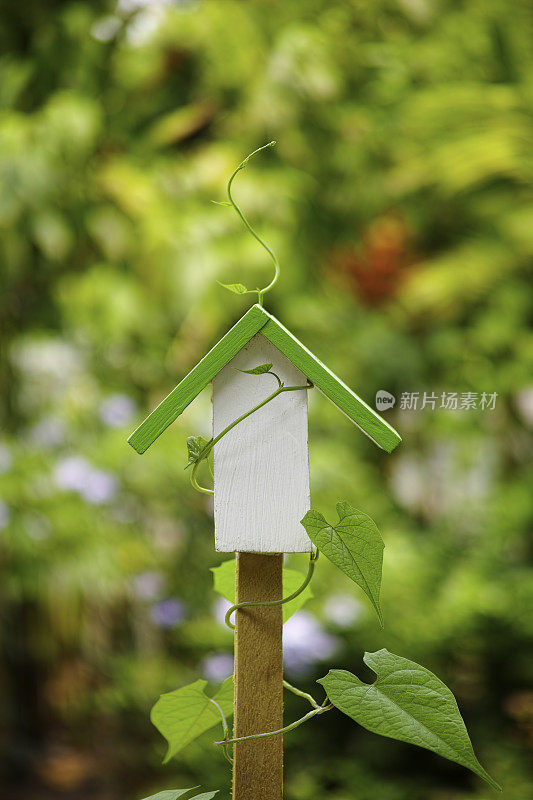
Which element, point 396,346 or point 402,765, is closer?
point 402,765

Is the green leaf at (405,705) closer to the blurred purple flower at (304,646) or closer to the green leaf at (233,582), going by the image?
the green leaf at (233,582)

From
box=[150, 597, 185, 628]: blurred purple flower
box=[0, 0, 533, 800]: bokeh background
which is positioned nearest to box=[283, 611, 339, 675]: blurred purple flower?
box=[0, 0, 533, 800]: bokeh background

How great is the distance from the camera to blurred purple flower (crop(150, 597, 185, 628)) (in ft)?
3.92

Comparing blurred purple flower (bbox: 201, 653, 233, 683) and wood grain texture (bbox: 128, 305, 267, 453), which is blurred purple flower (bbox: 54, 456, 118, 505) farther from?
wood grain texture (bbox: 128, 305, 267, 453)

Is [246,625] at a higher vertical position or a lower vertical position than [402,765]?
higher

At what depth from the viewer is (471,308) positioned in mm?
1399

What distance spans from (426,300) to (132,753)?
978mm

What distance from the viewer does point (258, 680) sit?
34cm

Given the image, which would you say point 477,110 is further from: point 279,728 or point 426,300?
point 279,728

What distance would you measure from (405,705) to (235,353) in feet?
0.57

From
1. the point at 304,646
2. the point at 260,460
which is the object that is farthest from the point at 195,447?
the point at 304,646

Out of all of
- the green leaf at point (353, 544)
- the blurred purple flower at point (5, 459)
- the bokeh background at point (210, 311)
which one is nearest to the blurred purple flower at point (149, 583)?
the bokeh background at point (210, 311)

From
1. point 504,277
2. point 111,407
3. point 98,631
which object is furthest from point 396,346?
point 98,631

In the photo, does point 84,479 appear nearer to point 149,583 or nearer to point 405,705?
point 149,583
